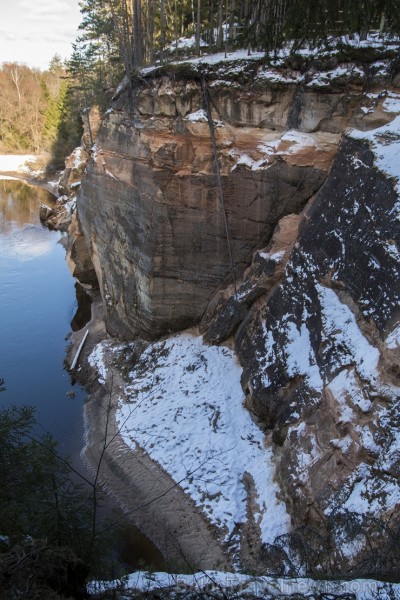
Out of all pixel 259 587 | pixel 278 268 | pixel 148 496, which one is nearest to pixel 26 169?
pixel 278 268

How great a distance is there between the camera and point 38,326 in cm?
2089

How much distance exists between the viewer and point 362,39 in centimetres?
1270

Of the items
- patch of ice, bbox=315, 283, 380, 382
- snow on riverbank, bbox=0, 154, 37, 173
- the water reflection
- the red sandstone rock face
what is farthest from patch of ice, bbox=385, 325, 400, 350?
snow on riverbank, bbox=0, 154, 37, 173

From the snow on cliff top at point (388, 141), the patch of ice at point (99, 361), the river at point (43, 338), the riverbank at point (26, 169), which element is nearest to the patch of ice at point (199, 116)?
the snow on cliff top at point (388, 141)

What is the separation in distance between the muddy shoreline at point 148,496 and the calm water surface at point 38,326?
2.45 ft

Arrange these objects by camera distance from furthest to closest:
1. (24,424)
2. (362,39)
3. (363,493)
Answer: (362,39), (363,493), (24,424)

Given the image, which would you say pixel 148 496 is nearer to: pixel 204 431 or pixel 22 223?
pixel 204 431

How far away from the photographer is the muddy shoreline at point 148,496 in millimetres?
10383

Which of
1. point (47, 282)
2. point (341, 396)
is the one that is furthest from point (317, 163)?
point (47, 282)

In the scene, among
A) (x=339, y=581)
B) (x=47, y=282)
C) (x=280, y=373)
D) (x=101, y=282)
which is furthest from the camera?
(x=47, y=282)

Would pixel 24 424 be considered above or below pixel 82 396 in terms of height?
above

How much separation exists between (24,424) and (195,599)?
2898mm

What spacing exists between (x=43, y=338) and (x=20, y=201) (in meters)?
27.9

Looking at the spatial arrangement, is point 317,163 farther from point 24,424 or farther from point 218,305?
point 24,424
